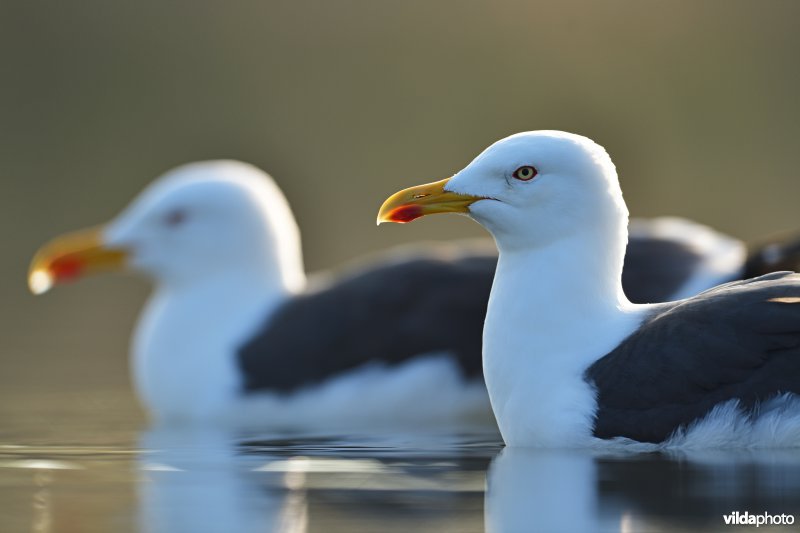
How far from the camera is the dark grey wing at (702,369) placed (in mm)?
7117

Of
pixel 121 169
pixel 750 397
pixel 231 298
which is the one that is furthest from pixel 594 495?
pixel 121 169

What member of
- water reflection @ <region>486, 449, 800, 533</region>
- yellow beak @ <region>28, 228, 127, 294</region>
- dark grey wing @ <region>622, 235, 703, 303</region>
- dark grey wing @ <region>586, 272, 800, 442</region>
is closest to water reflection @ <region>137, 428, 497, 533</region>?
water reflection @ <region>486, 449, 800, 533</region>

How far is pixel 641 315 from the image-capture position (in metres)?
7.56

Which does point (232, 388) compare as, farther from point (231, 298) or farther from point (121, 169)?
point (121, 169)

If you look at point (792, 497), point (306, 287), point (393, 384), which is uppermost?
point (306, 287)

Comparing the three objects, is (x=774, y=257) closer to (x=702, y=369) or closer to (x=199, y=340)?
(x=702, y=369)

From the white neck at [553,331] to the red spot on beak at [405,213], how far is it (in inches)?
17.1

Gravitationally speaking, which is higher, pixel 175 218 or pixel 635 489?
pixel 175 218

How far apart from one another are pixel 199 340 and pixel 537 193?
443cm

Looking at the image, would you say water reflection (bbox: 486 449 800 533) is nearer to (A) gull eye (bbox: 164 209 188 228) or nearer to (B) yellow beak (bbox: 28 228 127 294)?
(A) gull eye (bbox: 164 209 188 228)

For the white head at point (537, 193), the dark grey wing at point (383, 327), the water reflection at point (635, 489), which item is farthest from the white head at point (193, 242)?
the water reflection at point (635, 489)

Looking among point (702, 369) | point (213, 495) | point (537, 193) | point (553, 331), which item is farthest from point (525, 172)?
point (213, 495)

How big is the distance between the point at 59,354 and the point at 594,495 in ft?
26.8

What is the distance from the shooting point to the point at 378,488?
21.9 ft
